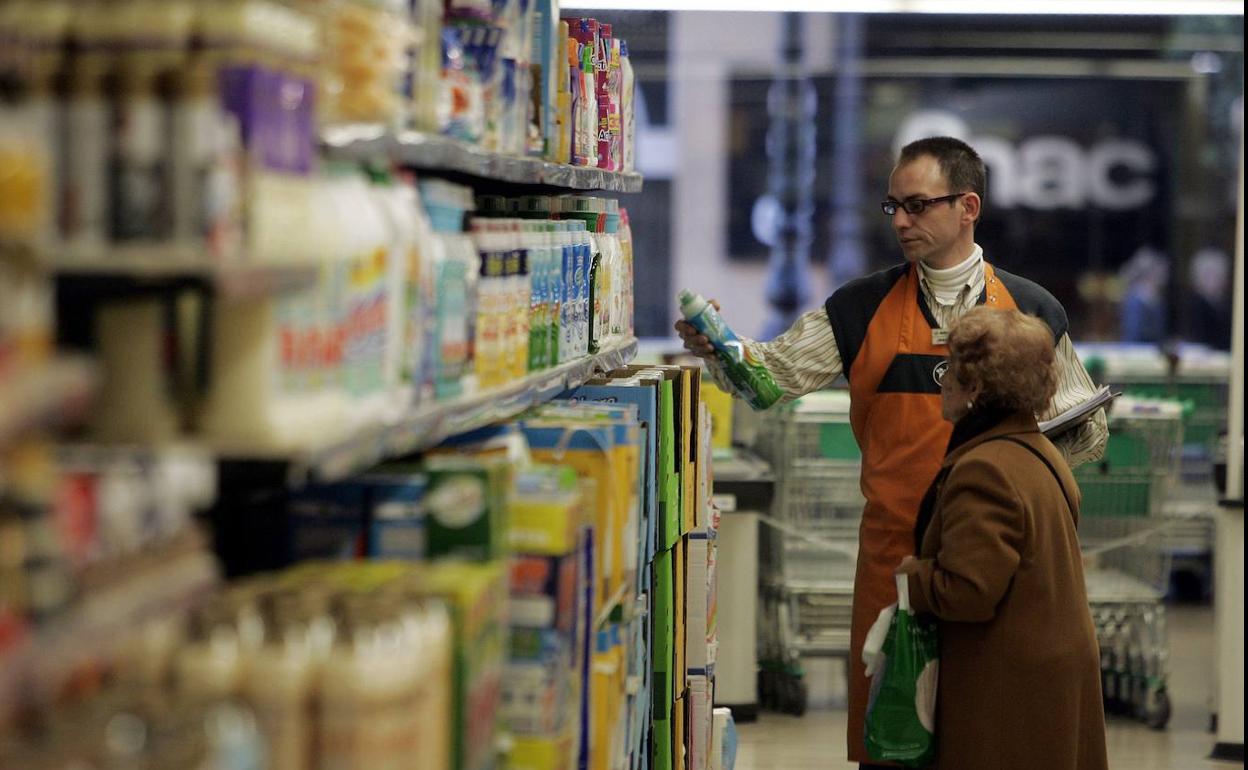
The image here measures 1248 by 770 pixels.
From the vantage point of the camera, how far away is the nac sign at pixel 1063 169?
12.4m

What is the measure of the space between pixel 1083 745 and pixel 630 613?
4.11ft

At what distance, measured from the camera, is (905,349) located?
Result: 14.9 feet

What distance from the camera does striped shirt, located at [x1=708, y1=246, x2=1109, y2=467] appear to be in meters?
4.58

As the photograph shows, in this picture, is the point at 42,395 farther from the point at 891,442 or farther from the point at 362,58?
the point at 891,442

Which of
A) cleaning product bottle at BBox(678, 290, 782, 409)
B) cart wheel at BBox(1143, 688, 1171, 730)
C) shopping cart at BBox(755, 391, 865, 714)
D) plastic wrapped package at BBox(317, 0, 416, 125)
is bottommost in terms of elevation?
cart wheel at BBox(1143, 688, 1171, 730)

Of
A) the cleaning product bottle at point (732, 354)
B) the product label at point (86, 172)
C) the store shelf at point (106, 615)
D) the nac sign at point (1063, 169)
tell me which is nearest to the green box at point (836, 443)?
the cleaning product bottle at point (732, 354)

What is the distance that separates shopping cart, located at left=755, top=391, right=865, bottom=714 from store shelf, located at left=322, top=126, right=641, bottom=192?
339 centimetres

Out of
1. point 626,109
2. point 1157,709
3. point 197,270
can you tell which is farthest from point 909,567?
point 1157,709

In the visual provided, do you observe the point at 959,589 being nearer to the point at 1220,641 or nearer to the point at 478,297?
the point at 478,297

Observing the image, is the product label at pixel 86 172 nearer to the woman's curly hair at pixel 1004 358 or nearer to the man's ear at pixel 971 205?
the woman's curly hair at pixel 1004 358

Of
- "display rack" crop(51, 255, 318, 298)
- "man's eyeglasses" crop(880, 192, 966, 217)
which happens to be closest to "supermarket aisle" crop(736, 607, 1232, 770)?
"man's eyeglasses" crop(880, 192, 966, 217)

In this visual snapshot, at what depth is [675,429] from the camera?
13.5ft

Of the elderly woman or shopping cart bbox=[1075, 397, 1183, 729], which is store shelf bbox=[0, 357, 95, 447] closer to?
the elderly woman

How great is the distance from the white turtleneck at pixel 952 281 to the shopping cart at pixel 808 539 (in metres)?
2.19
